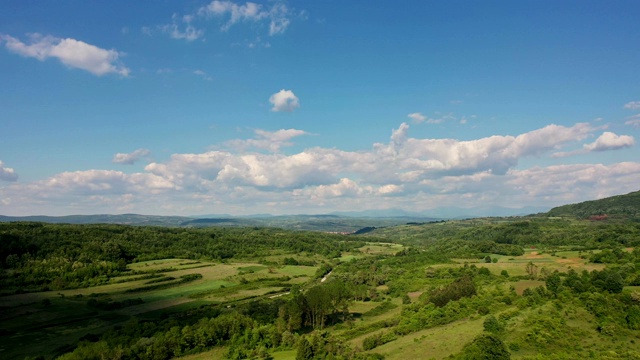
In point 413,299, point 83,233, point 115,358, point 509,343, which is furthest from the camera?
point 83,233

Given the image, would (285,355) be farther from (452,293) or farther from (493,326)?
(452,293)

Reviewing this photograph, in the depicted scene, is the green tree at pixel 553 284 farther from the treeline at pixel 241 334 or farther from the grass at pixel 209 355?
the grass at pixel 209 355

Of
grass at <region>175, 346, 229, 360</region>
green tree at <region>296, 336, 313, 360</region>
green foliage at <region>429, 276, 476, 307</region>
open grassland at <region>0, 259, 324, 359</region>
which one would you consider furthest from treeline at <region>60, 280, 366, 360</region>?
green foliage at <region>429, 276, 476, 307</region>

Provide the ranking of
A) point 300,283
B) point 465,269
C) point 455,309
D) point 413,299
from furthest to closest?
point 300,283 → point 465,269 → point 413,299 → point 455,309

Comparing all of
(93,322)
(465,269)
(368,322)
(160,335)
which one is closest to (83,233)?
(93,322)

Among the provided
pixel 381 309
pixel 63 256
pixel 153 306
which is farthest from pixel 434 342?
pixel 63 256

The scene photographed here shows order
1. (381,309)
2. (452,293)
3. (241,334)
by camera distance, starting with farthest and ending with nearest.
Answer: (381,309) → (452,293) → (241,334)

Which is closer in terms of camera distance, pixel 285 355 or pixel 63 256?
pixel 285 355

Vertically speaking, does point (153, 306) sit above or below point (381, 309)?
above

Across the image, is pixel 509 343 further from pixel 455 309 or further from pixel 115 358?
pixel 115 358
